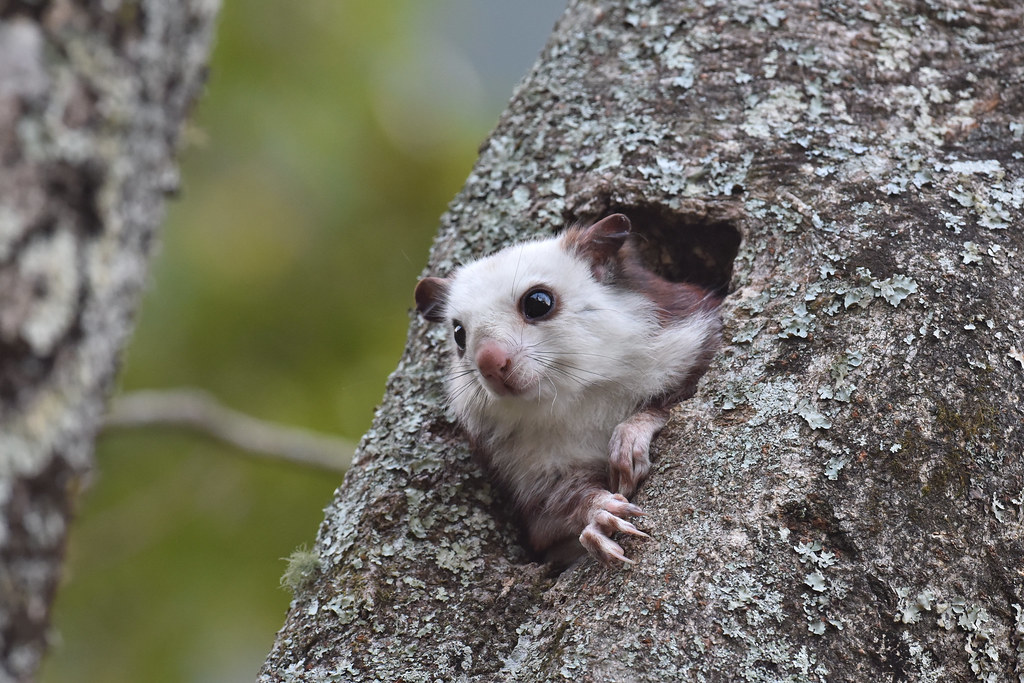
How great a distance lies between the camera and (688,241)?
4.28 meters

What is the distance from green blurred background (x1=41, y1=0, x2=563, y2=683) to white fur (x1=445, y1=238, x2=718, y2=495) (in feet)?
7.65

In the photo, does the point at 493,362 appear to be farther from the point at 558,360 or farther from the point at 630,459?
the point at 630,459

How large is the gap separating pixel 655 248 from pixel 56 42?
3131 millimetres

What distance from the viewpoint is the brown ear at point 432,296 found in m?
4.14

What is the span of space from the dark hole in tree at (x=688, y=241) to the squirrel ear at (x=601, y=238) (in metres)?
0.12

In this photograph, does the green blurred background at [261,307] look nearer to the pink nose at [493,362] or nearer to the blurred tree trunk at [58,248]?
the pink nose at [493,362]

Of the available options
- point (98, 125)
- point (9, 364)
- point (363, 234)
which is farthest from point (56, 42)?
point (363, 234)

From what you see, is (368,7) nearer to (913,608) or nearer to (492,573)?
(492,573)

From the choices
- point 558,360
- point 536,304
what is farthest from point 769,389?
point 536,304

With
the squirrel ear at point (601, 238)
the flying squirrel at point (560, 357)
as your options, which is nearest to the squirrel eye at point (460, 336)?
the flying squirrel at point (560, 357)

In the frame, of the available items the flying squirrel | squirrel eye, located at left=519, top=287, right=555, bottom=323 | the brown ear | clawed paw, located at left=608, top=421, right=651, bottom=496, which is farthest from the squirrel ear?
clawed paw, located at left=608, top=421, right=651, bottom=496

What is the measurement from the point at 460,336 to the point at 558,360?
1.46ft

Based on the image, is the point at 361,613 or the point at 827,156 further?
the point at 827,156

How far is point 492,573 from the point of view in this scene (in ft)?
11.7
